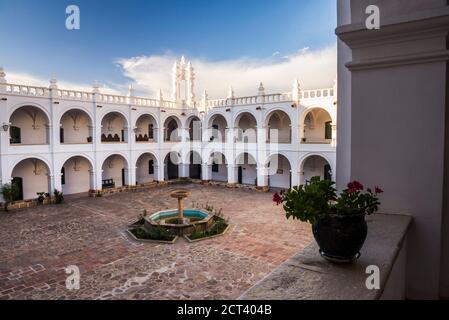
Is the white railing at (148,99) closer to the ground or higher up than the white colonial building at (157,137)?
higher up

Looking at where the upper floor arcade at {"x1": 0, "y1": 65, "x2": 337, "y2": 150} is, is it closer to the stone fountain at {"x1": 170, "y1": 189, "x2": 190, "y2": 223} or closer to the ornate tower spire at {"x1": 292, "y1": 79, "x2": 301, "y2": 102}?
the ornate tower spire at {"x1": 292, "y1": 79, "x2": 301, "y2": 102}

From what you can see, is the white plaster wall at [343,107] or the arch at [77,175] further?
the arch at [77,175]

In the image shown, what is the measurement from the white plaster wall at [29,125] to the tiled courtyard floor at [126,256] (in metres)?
6.66

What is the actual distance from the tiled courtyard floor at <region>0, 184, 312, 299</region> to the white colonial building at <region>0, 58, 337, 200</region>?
543cm

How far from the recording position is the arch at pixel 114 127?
27.2 metres

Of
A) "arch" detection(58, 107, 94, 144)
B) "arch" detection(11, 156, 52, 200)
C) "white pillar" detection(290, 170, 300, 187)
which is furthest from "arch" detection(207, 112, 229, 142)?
"arch" detection(11, 156, 52, 200)

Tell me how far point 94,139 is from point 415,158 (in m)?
25.0

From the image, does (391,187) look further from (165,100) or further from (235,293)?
(165,100)

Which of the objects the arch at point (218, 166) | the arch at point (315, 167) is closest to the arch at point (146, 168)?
the arch at point (218, 166)

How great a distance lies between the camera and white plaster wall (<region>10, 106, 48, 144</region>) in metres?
22.4

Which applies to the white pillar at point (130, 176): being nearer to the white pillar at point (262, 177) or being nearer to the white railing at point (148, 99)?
the white railing at point (148, 99)

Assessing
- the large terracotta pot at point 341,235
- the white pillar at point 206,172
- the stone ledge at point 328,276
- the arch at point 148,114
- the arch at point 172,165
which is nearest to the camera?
the stone ledge at point 328,276
